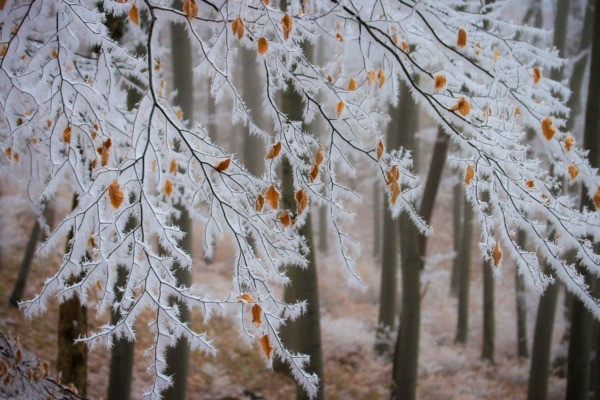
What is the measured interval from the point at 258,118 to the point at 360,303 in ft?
21.1

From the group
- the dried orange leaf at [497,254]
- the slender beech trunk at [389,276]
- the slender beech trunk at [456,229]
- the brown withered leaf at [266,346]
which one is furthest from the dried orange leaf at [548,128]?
the slender beech trunk at [456,229]

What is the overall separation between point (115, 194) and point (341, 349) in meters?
7.88

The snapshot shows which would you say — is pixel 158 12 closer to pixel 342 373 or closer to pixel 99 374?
pixel 99 374

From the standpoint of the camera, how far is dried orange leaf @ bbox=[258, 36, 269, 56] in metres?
2.15

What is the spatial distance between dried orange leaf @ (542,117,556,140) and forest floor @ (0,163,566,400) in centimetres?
373

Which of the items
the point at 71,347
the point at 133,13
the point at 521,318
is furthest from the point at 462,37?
the point at 521,318

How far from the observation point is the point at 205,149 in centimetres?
244

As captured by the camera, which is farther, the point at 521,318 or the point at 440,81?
the point at 521,318

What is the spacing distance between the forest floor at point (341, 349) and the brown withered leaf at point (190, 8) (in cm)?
372

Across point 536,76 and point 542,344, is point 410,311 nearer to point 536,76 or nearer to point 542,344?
point 542,344

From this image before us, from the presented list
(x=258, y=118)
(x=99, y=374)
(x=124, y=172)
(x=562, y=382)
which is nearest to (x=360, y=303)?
(x=562, y=382)

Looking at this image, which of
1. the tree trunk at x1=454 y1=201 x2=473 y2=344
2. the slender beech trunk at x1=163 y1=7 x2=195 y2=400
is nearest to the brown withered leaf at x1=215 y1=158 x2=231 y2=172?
the slender beech trunk at x1=163 y1=7 x2=195 y2=400

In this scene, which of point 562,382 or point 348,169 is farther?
point 562,382

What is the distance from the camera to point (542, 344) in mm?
6742
